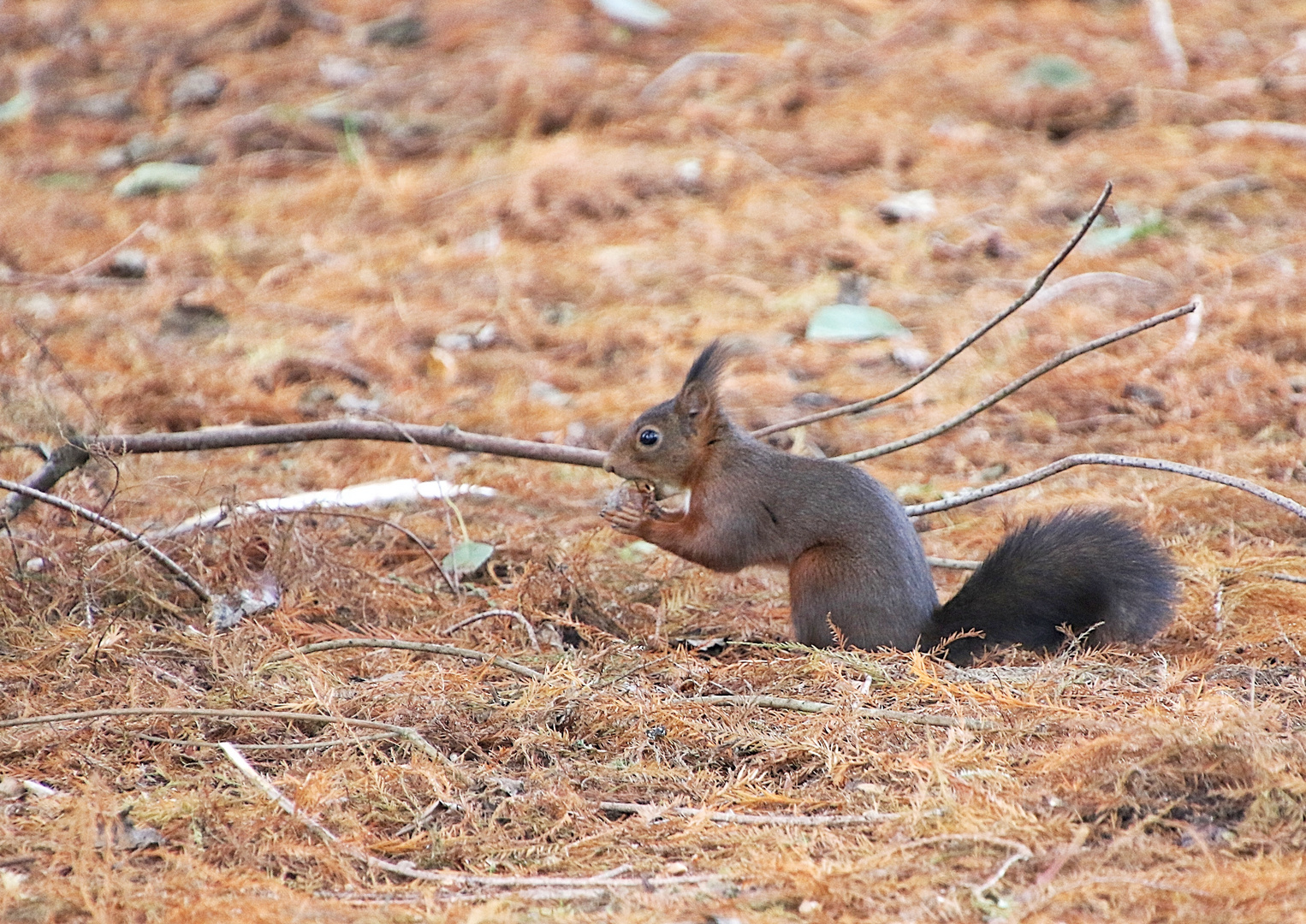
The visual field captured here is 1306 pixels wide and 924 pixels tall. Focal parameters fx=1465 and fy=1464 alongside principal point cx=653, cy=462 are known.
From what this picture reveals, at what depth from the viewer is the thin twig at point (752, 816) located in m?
2.08

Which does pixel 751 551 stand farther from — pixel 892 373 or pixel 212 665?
pixel 892 373

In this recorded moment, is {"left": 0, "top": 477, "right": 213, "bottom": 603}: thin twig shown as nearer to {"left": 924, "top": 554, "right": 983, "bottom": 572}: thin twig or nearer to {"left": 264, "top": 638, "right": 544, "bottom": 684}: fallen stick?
{"left": 264, "top": 638, "right": 544, "bottom": 684}: fallen stick

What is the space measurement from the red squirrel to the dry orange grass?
0.45 feet

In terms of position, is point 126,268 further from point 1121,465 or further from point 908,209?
point 1121,465

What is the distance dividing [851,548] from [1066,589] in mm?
451

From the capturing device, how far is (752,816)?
212 cm

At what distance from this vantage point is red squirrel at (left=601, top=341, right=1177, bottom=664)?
2824 millimetres

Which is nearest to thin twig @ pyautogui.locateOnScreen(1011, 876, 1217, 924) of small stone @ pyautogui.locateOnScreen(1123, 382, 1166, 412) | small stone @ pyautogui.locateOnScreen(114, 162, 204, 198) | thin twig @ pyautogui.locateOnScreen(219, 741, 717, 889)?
thin twig @ pyautogui.locateOnScreen(219, 741, 717, 889)

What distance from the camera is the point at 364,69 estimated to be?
27.2 ft

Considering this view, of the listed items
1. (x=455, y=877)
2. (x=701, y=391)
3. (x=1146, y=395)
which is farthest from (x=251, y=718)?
(x=1146, y=395)

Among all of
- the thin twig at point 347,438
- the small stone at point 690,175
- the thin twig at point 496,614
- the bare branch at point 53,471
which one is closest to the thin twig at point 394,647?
the thin twig at point 496,614

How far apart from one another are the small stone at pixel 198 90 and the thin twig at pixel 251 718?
620 centimetres

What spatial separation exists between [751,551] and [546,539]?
58cm

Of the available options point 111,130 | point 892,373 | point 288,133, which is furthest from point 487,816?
point 111,130
